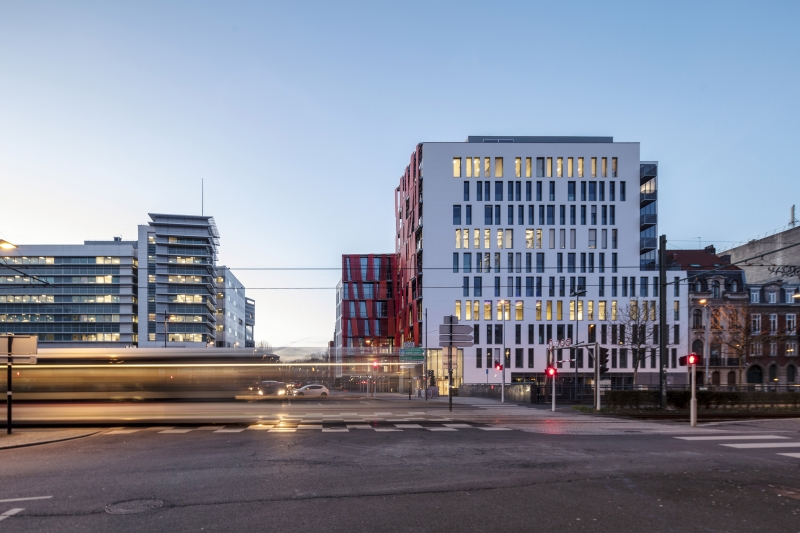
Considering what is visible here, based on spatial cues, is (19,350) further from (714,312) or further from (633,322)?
(714,312)

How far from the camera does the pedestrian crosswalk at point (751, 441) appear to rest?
554 inches

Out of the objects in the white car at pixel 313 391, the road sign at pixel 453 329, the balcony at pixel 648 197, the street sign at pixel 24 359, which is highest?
the balcony at pixel 648 197

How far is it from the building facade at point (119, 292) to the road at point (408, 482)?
10875 centimetres

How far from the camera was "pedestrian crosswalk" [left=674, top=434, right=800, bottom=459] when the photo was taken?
46.1 ft

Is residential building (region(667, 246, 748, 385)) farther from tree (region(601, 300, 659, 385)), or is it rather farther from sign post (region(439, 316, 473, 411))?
sign post (region(439, 316, 473, 411))

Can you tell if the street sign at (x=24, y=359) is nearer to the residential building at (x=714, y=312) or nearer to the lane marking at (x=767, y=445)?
the lane marking at (x=767, y=445)

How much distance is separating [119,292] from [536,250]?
88.7 m

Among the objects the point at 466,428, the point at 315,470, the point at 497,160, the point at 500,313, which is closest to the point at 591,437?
the point at 466,428

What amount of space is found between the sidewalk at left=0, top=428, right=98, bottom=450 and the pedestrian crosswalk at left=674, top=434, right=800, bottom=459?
56.5ft

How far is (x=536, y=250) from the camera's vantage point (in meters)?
74.6

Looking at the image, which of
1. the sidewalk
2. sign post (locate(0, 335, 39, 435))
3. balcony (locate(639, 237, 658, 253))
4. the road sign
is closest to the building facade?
balcony (locate(639, 237, 658, 253))

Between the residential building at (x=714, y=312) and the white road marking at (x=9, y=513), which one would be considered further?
the residential building at (x=714, y=312)

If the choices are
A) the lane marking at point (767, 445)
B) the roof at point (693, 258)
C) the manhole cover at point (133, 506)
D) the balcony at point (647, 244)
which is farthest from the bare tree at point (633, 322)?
the manhole cover at point (133, 506)

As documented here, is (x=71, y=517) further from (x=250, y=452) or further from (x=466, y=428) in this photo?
(x=466, y=428)
